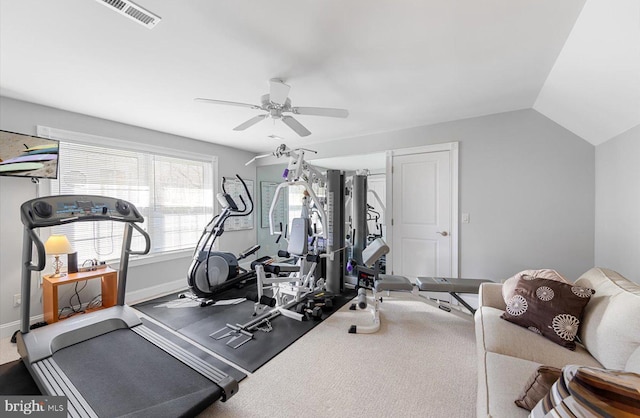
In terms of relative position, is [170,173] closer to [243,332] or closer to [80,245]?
[80,245]

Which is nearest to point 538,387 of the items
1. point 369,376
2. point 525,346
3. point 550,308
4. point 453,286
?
point 525,346

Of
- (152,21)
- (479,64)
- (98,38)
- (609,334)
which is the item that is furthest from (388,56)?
(609,334)

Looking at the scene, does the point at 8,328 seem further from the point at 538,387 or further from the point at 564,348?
the point at 564,348

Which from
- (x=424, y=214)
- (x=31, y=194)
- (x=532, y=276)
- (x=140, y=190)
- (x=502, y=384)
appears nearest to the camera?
(x=502, y=384)

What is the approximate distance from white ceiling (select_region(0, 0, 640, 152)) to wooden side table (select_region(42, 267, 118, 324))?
6.11 feet

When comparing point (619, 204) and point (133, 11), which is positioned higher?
point (133, 11)

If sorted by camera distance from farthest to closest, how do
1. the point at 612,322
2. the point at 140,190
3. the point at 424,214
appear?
the point at 140,190 < the point at 424,214 < the point at 612,322

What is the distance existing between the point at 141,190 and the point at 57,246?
1.21m

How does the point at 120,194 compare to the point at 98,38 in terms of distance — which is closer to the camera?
the point at 98,38

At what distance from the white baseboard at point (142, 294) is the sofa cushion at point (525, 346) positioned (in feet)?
13.0

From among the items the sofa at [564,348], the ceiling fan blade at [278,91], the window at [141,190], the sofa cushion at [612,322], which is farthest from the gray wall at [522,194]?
the window at [141,190]

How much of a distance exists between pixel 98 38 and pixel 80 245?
256cm

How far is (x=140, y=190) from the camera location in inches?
140

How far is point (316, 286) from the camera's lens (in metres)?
3.53
